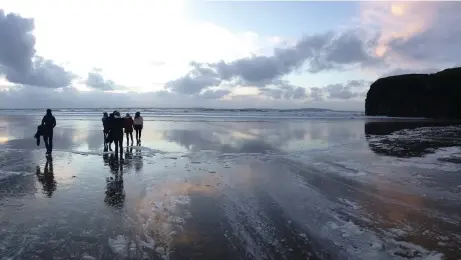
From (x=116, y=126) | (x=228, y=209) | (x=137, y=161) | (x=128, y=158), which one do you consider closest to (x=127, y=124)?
(x=116, y=126)

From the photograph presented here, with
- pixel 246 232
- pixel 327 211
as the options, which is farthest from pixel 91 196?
pixel 327 211

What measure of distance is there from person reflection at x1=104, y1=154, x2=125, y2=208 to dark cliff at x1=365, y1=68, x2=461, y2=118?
71.4m

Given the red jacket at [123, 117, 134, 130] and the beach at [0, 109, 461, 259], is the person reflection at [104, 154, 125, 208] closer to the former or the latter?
the beach at [0, 109, 461, 259]

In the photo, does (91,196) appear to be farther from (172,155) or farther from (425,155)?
(425,155)

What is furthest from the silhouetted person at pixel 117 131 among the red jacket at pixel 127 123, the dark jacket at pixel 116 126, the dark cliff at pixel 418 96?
the dark cliff at pixel 418 96

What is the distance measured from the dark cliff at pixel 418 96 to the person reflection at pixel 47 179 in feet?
240

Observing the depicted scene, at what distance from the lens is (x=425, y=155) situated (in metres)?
15.1

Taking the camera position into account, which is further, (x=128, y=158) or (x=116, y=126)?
(x=116, y=126)

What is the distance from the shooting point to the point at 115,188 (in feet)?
28.1

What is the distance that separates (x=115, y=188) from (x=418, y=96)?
273 feet

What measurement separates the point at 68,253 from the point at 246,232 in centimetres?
290

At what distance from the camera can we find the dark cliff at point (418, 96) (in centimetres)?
6562

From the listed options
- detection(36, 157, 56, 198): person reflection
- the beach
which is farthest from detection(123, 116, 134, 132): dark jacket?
detection(36, 157, 56, 198): person reflection

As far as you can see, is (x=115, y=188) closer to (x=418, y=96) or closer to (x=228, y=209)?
(x=228, y=209)
